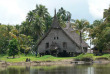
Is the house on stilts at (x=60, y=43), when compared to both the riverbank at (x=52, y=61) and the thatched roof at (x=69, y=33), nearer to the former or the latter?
the thatched roof at (x=69, y=33)

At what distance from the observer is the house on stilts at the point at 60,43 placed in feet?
224

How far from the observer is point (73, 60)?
185 ft

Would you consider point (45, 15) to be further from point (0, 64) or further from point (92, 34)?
point (0, 64)

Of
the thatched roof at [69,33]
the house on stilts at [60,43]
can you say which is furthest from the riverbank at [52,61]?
the thatched roof at [69,33]

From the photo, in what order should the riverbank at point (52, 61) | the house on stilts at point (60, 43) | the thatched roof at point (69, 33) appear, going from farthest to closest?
the house on stilts at point (60, 43) → the thatched roof at point (69, 33) → the riverbank at point (52, 61)

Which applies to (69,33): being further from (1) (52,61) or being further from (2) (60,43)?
(1) (52,61)

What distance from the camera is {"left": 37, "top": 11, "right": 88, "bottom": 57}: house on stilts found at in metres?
68.3

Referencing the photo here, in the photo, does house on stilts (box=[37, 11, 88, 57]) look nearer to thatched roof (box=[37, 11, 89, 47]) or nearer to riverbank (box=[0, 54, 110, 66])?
thatched roof (box=[37, 11, 89, 47])

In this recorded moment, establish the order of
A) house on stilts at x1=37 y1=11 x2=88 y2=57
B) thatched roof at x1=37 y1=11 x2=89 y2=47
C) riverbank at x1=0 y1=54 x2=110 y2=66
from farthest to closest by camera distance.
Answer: house on stilts at x1=37 y1=11 x2=88 y2=57
thatched roof at x1=37 y1=11 x2=89 y2=47
riverbank at x1=0 y1=54 x2=110 y2=66

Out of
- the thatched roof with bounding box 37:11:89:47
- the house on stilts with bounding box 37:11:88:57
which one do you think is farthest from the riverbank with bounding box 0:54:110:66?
the thatched roof with bounding box 37:11:89:47

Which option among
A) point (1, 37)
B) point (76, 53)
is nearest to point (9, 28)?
point (1, 37)

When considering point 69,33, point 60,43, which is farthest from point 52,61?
point 69,33

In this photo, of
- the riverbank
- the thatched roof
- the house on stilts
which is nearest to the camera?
the riverbank

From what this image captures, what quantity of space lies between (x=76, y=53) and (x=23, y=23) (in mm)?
35798
